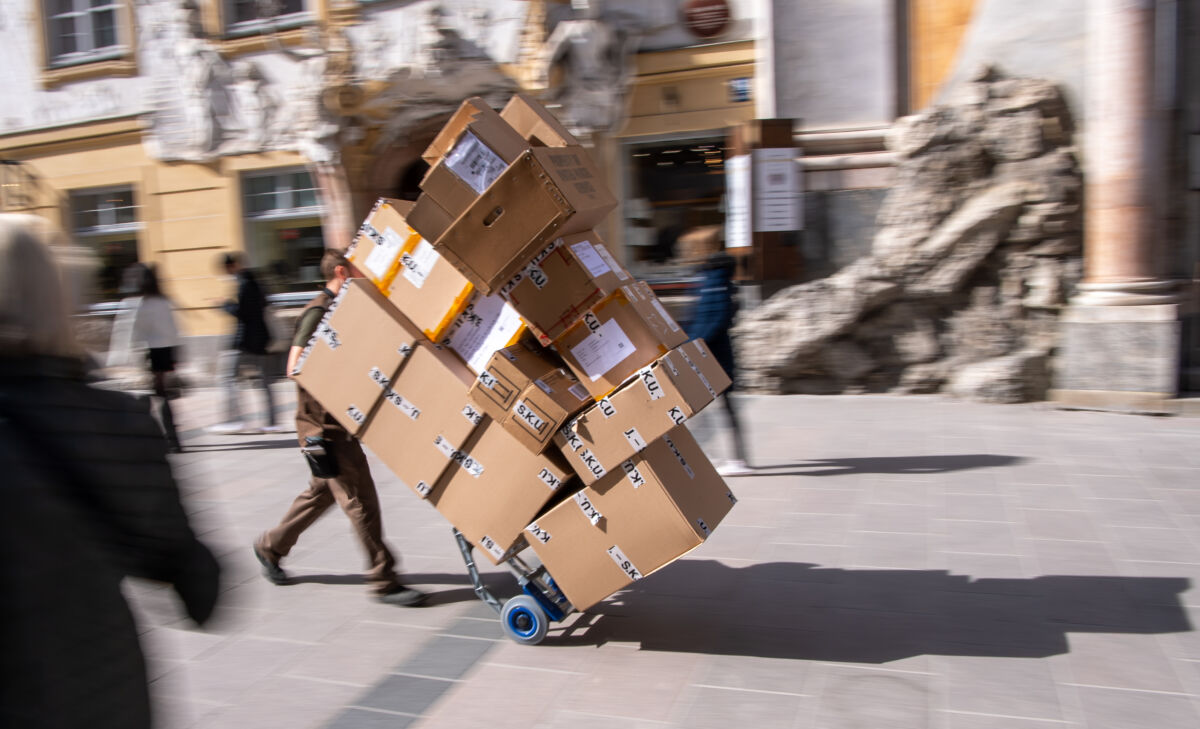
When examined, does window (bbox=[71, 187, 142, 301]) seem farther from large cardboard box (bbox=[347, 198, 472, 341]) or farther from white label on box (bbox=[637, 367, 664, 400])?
white label on box (bbox=[637, 367, 664, 400])

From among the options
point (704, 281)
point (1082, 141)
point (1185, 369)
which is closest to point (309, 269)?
point (704, 281)

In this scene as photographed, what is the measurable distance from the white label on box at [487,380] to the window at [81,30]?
515 inches

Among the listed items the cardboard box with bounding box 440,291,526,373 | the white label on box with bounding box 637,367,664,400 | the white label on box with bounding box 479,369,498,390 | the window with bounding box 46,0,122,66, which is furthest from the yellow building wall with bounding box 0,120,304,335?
the white label on box with bounding box 637,367,664,400

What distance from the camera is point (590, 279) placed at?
13.0 ft

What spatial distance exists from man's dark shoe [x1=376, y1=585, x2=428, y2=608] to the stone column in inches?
251

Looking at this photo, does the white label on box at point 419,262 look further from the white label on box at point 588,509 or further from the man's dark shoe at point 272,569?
the man's dark shoe at point 272,569

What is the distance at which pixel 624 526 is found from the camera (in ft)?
13.1

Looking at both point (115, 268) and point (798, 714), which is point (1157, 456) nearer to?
point (798, 714)

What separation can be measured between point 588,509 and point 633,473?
0.25m

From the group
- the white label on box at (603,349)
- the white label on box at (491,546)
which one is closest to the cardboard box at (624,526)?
the white label on box at (491,546)

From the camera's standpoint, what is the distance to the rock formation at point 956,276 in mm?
A: 9156

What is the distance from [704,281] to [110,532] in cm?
532

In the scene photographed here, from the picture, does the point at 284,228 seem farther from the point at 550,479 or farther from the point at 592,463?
the point at 592,463

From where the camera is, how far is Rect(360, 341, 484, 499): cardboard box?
412 cm
